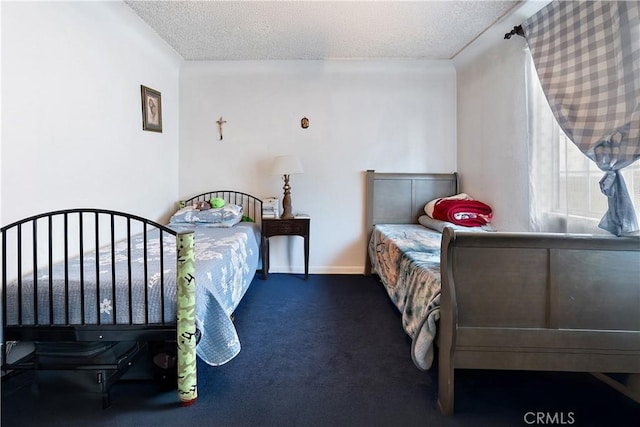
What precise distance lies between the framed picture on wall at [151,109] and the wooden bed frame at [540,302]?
290 centimetres

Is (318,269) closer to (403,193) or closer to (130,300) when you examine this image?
(403,193)

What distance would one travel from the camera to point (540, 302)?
4.98 feet

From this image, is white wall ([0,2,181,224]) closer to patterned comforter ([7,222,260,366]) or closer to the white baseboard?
patterned comforter ([7,222,260,366])

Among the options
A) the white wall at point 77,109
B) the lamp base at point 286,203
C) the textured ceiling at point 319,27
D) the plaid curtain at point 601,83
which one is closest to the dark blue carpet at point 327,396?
the plaid curtain at point 601,83

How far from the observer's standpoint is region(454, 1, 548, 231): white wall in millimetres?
2666

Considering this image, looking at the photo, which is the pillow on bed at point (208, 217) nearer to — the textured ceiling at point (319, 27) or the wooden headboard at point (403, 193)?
the wooden headboard at point (403, 193)

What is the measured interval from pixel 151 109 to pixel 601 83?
136 inches

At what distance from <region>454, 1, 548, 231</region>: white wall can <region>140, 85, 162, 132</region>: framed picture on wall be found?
3.12m

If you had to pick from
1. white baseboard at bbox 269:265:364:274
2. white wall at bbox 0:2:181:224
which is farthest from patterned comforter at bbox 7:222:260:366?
white baseboard at bbox 269:265:364:274

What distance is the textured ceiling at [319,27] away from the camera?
2.64 metres

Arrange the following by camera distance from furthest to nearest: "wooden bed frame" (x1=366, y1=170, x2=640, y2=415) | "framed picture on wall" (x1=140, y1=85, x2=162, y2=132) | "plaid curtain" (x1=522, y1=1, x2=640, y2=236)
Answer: "framed picture on wall" (x1=140, y1=85, x2=162, y2=132) → "plaid curtain" (x1=522, y1=1, x2=640, y2=236) → "wooden bed frame" (x1=366, y1=170, x2=640, y2=415)

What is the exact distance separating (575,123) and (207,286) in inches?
86.9

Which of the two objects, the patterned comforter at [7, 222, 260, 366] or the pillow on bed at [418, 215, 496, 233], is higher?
the pillow on bed at [418, 215, 496, 233]

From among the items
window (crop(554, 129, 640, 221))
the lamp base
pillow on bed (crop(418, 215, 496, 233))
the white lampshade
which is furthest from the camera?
the lamp base
